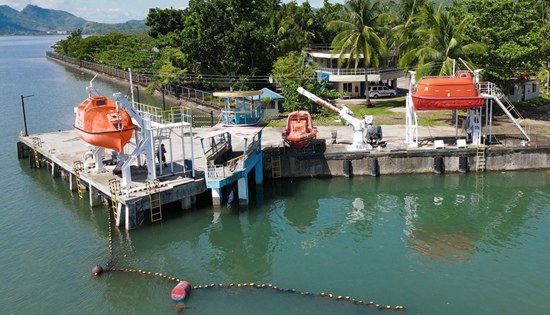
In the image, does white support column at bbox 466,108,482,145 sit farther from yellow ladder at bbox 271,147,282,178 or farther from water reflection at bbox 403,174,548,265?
yellow ladder at bbox 271,147,282,178

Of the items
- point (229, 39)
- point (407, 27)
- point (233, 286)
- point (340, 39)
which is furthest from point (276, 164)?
point (229, 39)

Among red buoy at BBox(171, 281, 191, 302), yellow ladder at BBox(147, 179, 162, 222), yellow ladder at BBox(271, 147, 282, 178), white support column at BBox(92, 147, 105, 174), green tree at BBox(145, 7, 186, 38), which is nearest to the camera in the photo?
red buoy at BBox(171, 281, 191, 302)

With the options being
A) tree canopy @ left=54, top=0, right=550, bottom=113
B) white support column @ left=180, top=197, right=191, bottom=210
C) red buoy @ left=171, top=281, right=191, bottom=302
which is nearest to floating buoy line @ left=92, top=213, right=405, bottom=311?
red buoy @ left=171, top=281, right=191, bottom=302

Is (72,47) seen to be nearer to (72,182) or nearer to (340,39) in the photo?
(340,39)

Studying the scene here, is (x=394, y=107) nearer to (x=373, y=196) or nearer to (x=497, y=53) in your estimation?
(x=497, y=53)

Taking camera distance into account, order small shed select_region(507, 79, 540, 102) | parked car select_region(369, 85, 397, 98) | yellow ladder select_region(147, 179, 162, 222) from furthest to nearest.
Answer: parked car select_region(369, 85, 397, 98) < small shed select_region(507, 79, 540, 102) < yellow ladder select_region(147, 179, 162, 222)

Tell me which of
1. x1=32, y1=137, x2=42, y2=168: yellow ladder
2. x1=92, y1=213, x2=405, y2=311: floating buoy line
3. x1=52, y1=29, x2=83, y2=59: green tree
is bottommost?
x1=92, y1=213, x2=405, y2=311: floating buoy line

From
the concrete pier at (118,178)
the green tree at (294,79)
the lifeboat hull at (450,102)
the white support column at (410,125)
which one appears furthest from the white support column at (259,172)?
the green tree at (294,79)

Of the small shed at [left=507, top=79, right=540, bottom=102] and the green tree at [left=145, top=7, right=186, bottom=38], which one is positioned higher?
the green tree at [left=145, top=7, right=186, bottom=38]
